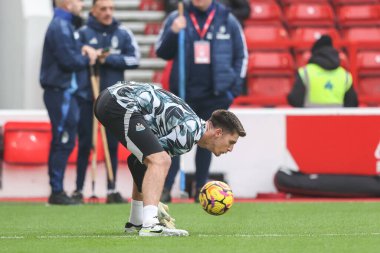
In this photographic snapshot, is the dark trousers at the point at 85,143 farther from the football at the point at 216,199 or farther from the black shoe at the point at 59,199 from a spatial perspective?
the football at the point at 216,199

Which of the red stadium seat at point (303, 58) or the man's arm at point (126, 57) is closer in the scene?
the man's arm at point (126, 57)

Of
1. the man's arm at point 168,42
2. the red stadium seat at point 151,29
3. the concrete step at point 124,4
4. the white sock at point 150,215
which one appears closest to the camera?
the white sock at point 150,215

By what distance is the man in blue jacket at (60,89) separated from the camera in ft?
43.9

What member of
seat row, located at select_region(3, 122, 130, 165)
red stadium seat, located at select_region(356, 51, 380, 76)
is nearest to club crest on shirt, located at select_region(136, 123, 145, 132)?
seat row, located at select_region(3, 122, 130, 165)

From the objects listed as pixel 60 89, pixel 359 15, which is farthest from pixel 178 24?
pixel 359 15

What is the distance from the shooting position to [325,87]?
1548 centimetres

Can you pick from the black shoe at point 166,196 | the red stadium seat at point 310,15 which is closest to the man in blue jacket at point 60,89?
the black shoe at point 166,196

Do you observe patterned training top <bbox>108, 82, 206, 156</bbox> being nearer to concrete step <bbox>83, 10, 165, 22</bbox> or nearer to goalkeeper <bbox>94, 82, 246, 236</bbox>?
goalkeeper <bbox>94, 82, 246, 236</bbox>

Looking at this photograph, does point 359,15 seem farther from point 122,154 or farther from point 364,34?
point 122,154

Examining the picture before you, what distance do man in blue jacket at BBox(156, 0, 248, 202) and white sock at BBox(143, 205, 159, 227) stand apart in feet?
16.8

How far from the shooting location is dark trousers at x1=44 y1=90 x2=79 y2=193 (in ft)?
43.9

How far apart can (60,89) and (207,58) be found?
181 centimetres

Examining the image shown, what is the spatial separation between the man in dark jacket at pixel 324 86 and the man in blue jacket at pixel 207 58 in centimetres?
156

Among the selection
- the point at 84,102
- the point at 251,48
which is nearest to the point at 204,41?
the point at 84,102
